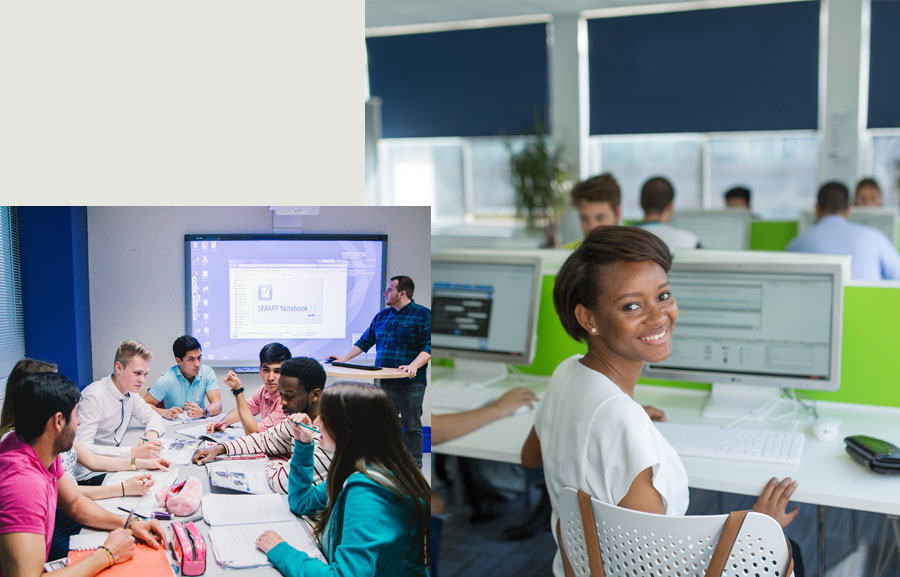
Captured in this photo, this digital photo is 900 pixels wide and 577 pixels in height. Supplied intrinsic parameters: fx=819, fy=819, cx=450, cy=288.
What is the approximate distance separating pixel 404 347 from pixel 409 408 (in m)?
0.09

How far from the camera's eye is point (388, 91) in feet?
31.0

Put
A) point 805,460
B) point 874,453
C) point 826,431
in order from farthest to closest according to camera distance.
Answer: point 826,431 → point 805,460 → point 874,453

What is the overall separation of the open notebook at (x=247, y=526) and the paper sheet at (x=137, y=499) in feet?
0.19

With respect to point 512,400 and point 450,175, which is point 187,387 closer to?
point 512,400

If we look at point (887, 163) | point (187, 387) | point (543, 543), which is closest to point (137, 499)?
point (187, 387)

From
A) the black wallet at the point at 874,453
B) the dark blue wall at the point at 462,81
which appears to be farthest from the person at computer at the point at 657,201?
the dark blue wall at the point at 462,81

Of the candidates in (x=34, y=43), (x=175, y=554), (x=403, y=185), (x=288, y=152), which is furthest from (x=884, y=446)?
(x=403, y=185)

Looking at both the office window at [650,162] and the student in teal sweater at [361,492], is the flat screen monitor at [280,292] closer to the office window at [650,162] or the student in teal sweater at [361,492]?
the student in teal sweater at [361,492]

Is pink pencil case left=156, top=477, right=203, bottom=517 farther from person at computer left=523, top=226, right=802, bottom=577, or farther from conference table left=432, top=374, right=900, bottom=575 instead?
conference table left=432, top=374, right=900, bottom=575

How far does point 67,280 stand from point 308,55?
59cm

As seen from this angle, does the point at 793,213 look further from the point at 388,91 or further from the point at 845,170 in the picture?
the point at 388,91

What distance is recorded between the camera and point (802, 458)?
2.14 metres

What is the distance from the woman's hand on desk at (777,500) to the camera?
72.2 inches

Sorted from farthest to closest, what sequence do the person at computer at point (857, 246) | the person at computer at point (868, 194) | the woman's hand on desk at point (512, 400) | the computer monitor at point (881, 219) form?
the person at computer at point (868, 194) < the computer monitor at point (881, 219) < the person at computer at point (857, 246) < the woman's hand on desk at point (512, 400)
